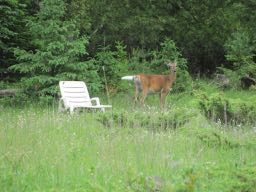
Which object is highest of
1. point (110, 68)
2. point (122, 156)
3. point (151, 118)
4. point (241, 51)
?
point (241, 51)

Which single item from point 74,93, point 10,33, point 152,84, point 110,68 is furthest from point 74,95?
point 110,68

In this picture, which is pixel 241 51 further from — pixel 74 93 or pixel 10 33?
pixel 74 93

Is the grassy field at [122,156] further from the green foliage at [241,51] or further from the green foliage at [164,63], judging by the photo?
the green foliage at [241,51]

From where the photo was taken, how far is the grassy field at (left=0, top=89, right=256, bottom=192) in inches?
177

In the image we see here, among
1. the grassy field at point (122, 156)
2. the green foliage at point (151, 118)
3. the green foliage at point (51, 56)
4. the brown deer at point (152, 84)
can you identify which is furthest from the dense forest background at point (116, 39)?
the grassy field at point (122, 156)

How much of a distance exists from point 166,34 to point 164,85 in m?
7.38

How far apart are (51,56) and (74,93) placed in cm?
194

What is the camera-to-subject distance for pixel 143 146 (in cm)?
657

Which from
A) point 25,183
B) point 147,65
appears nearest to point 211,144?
point 25,183

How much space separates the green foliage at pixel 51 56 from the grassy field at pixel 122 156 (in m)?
5.04

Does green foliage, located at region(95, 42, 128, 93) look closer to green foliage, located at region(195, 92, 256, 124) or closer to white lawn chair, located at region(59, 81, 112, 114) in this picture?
white lawn chair, located at region(59, 81, 112, 114)

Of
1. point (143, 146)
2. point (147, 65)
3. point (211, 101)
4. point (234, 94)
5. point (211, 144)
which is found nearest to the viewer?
point (143, 146)

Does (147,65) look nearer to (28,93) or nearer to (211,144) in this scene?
(28,93)

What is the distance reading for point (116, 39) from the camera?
2017 centimetres
